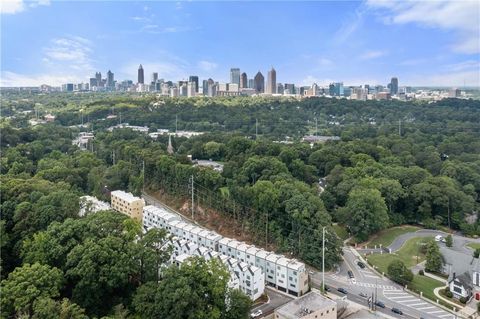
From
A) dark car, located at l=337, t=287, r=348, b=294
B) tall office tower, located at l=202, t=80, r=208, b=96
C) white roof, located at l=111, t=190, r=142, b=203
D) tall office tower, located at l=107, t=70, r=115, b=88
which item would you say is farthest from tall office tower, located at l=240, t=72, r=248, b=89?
dark car, located at l=337, t=287, r=348, b=294

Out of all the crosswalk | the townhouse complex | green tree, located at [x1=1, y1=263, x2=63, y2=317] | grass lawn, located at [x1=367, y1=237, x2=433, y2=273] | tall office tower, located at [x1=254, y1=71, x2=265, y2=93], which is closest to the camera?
green tree, located at [x1=1, y1=263, x2=63, y2=317]

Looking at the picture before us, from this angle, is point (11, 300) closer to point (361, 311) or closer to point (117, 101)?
point (361, 311)

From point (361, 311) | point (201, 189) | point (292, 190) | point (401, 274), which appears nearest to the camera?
point (361, 311)

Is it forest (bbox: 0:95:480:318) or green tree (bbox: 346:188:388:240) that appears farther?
green tree (bbox: 346:188:388:240)

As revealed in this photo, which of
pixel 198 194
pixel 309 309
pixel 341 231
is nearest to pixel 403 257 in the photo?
pixel 341 231

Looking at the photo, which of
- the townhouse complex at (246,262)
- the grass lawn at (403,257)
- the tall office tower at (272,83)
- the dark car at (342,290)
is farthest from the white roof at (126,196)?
the tall office tower at (272,83)

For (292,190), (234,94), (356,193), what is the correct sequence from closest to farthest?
(292,190) < (356,193) < (234,94)

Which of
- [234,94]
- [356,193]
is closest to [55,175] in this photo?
[356,193]

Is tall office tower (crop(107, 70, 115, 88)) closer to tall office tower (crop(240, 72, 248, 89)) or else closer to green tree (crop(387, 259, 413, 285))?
tall office tower (crop(240, 72, 248, 89))
